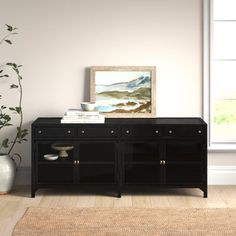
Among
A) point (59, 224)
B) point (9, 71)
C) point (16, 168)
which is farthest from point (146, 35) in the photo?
point (59, 224)

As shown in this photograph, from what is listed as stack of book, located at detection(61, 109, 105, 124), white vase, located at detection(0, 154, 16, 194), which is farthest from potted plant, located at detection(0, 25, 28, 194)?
stack of book, located at detection(61, 109, 105, 124)

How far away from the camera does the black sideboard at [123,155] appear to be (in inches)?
232

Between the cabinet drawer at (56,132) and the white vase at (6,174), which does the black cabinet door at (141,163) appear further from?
the white vase at (6,174)

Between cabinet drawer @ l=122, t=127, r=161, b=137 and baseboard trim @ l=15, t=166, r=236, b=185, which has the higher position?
cabinet drawer @ l=122, t=127, r=161, b=137

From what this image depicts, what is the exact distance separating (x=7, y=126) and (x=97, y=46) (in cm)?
110

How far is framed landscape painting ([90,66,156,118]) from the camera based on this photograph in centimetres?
625

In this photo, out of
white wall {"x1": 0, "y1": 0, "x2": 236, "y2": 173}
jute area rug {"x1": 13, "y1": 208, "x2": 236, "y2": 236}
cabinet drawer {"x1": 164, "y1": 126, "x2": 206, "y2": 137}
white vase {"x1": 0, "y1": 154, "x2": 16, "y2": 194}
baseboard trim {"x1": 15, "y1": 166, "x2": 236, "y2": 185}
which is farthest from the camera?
baseboard trim {"x1": 15, "y1": 166, "x2": 236, "y2": 185}

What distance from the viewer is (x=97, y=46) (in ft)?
20.6

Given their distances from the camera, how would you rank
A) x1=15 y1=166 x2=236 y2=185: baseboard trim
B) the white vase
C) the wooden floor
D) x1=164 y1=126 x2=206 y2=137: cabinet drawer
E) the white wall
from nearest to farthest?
the wooden floor
x1=164 y1=126 x2=206 y2=137: cabinet drawer
the white vase
the white wall
x1=15 y1=166 x2=236 y2=185: baseboard trim

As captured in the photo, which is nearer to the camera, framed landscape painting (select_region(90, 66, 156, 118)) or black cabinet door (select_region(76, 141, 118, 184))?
black cabinet door (select_region(76, 141, 118, 184))

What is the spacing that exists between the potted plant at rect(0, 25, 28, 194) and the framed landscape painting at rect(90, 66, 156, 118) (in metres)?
0.71

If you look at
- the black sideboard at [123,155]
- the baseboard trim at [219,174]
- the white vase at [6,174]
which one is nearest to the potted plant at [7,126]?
the white vase at [6,174]

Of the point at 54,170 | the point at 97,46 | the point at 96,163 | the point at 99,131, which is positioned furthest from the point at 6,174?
the point at 97,46

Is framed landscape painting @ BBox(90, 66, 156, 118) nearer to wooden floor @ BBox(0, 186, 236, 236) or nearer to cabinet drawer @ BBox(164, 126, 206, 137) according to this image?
cabinet drawer @ BBox(164, 126, 206, 137)
